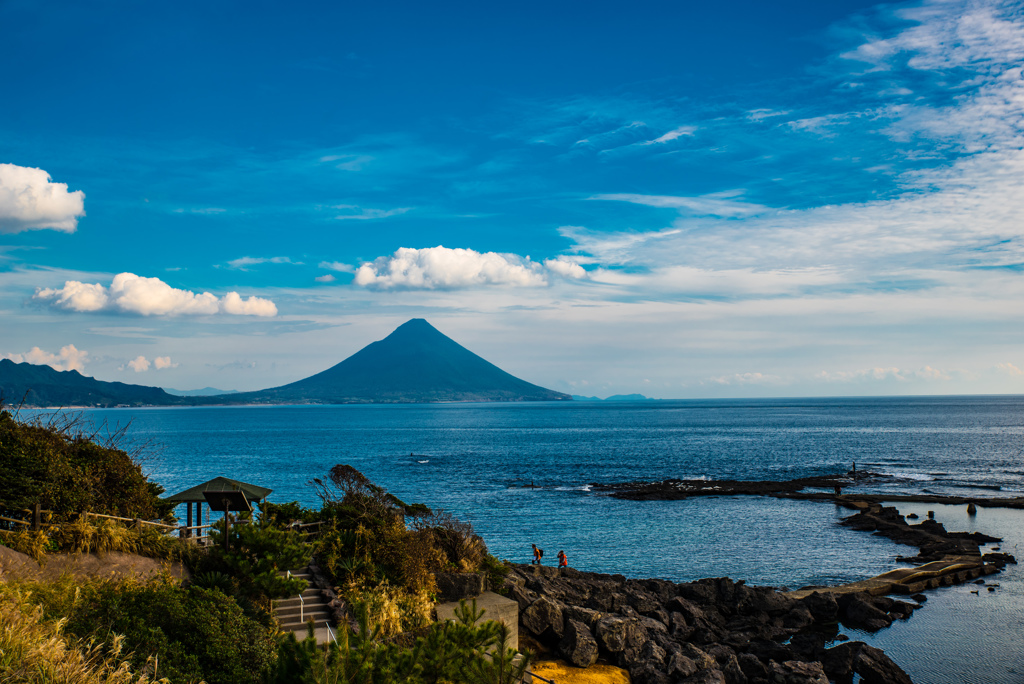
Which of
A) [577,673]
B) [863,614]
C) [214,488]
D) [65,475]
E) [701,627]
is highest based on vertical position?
[65,475]

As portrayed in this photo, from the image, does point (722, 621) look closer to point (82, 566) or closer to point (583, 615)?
point (583, 615)

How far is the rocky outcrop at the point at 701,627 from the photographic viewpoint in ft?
59.2

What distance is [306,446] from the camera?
11181cm

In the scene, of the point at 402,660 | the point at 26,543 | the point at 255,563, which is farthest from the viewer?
the point at 255,563

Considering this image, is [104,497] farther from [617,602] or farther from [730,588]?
[730,588]

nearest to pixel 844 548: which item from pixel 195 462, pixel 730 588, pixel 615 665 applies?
pixel 730 588

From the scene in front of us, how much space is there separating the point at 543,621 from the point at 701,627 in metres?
7.89

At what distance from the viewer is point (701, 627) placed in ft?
75.9

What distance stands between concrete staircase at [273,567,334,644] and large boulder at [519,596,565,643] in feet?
17.5

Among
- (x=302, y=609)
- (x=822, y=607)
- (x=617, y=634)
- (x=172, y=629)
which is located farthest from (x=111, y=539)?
(x=822, y=607)

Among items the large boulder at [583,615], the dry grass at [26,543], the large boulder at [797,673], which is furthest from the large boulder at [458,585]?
the dry grass at [26,543]

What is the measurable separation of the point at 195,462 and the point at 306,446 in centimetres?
2624

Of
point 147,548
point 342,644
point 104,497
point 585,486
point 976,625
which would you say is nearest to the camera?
point 342,644

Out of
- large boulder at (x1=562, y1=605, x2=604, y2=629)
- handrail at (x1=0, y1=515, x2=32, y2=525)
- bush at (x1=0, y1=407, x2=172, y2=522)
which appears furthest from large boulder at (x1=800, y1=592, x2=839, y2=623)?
handrail at (x1=0, y1=515, x2=32, y2=525)
